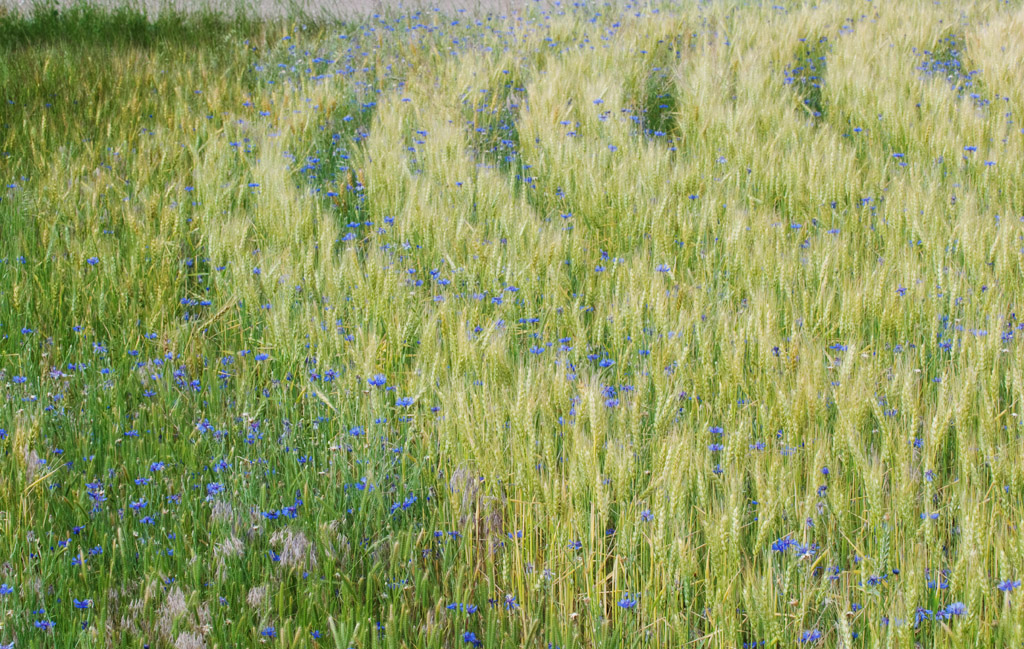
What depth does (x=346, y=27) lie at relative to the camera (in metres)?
6.59

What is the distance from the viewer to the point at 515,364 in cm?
252

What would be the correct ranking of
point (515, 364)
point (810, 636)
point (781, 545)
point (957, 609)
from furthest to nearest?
point (515, 364), point (781, 545), point (810, 636), point (957, 609)

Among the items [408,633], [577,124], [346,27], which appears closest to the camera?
[408,633]

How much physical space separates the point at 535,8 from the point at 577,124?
8.71 ft

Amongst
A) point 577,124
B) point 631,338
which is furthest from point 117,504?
point 577,124

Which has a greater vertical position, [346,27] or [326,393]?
[346,27]

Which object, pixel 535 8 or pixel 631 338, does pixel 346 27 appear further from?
pixel 631 338

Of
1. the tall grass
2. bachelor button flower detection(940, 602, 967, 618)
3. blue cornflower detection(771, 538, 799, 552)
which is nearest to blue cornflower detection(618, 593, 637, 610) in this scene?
the tall grass

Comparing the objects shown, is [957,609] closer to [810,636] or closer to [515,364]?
[810,636]

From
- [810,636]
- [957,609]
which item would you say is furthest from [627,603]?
[957,609]

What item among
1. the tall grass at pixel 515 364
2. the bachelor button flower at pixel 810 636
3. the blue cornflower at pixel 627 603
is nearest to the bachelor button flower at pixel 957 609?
the tall grass at pixel 515 364

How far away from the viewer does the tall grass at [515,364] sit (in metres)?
1.68

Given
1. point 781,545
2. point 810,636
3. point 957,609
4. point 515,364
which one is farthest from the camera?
point 515,364

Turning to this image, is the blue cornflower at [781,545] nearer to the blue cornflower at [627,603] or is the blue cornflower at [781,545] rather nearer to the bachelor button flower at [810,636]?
the bachelor button flower at [810,636]
